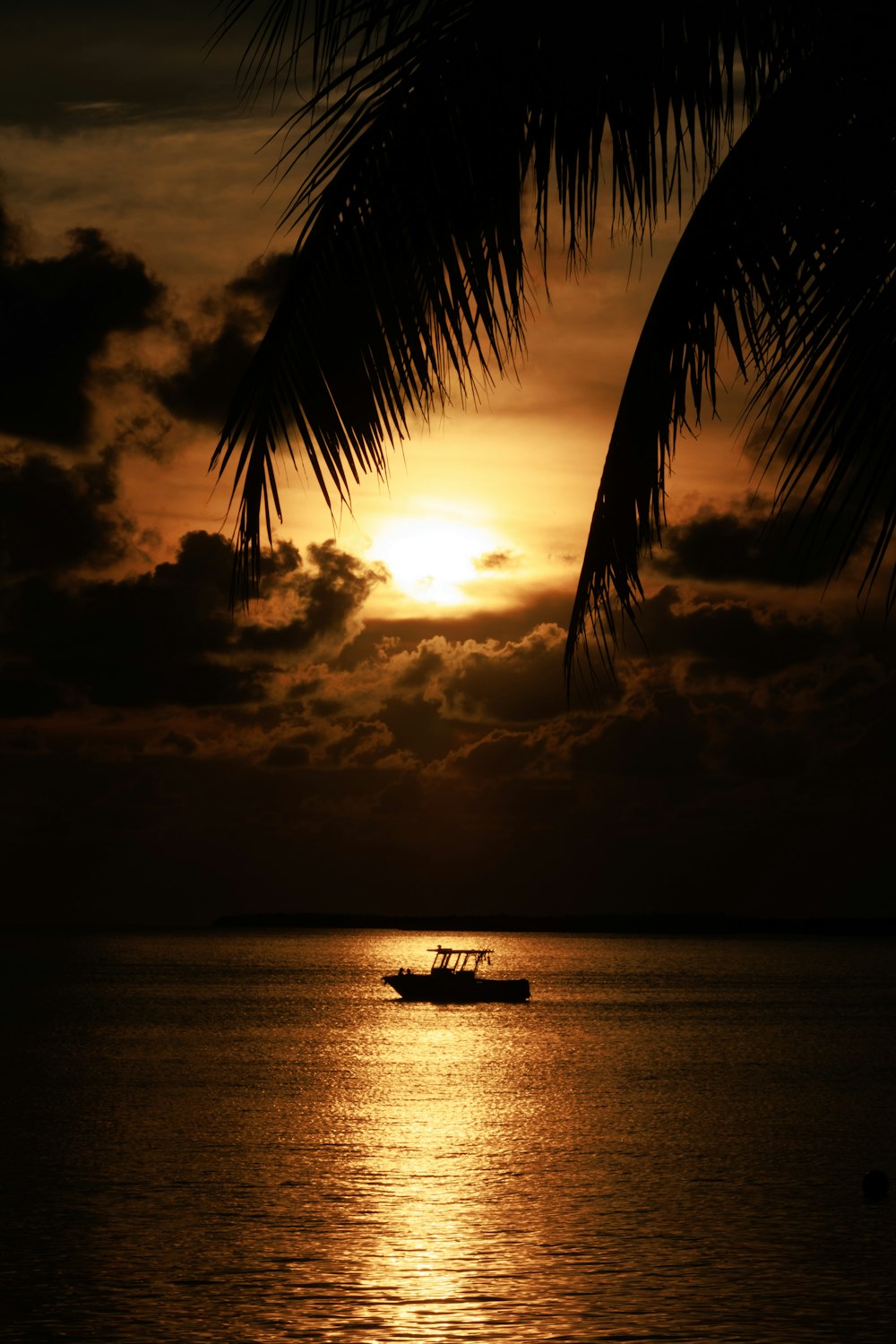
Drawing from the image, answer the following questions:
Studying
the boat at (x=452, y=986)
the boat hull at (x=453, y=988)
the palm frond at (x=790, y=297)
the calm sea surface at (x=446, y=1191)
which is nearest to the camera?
the palm frond at (x=790, y=297)

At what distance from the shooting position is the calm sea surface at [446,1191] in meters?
26.9

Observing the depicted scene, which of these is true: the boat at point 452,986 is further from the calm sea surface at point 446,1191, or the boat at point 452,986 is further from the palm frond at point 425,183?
the palm frond at point 425,183

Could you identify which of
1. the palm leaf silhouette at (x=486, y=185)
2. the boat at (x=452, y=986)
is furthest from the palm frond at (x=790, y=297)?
the boat at (x=452, y=986)

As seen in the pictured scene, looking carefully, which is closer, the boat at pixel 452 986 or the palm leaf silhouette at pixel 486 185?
the palm leaf silhouette at pixel 486 185

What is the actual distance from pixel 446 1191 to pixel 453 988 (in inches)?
2825

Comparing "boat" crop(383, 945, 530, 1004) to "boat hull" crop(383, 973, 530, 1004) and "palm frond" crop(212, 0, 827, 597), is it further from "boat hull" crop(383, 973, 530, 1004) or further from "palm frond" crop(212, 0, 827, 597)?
"palm frond" crop(212, 0, 827, 597)

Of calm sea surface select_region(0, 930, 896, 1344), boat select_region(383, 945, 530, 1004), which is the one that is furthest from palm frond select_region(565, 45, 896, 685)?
boat select_region(383, 945, 530, 1004)

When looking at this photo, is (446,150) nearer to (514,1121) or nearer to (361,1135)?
(361,1135)

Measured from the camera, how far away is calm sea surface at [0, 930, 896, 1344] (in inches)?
1060

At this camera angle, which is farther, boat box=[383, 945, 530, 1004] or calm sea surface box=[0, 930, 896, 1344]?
boat box=[383, 945, 530, 1004]

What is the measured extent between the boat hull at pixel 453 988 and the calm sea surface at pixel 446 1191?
16456mm

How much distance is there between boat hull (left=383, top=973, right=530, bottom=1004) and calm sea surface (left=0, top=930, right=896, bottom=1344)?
16.5 metres

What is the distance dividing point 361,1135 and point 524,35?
165 feet

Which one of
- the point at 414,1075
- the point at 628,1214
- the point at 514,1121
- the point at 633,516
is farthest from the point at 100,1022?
the point at 633,516
